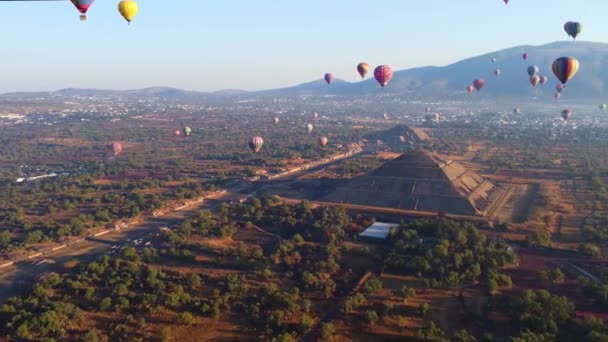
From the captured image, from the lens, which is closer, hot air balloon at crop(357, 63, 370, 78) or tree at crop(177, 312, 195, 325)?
tree at crop(177, 312, 195, 325)

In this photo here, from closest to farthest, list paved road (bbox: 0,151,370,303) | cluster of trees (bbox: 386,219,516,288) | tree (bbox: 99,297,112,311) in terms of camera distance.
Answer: tree (bbox: 99,297,112,311) → cluster of trees (bbox: 386,219,516,288) → paved road (bbox: 0,151,370,303)

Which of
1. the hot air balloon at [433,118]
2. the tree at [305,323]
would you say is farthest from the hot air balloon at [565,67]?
the hot air balloon at [433,118]

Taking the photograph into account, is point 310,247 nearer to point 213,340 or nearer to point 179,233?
point 179,233

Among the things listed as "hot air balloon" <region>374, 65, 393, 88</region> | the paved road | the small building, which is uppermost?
"hot air balloon" <region>374, 65, 393, 88</region>

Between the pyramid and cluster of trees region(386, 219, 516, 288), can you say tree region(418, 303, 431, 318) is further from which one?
the pyramid

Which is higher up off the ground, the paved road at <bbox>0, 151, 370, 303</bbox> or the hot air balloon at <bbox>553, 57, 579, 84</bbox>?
the hot air balloon at <bbox>553, 57, 579, 84</bbox>

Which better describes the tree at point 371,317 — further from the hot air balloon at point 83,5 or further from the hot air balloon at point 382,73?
the hot air balloon at point 382,73

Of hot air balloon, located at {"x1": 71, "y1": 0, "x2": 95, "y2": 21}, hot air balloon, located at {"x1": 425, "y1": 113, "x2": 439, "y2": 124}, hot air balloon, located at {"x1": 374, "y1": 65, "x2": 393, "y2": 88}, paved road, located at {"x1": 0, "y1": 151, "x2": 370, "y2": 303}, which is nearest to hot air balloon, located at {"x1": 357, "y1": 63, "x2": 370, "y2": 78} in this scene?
hot air balloon, located at {"x1": 374, "y1": 65, "x2": 393, "y2": 88}

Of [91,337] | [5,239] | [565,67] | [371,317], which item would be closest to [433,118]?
[565,67]

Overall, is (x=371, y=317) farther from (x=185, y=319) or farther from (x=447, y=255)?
(x=447, y=255)
